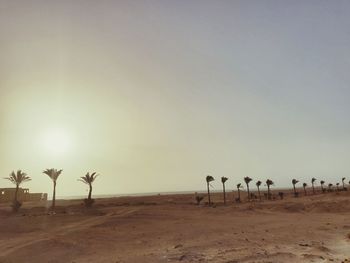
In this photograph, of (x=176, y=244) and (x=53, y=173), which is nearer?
(x=176, y=244)

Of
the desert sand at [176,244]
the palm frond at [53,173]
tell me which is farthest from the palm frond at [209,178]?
the desert sand at [176,244]

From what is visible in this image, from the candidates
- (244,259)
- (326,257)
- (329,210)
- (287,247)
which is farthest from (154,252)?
(329,210)

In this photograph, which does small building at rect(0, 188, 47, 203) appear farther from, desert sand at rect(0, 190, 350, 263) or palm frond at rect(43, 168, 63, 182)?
desert sand at rect(0, 190, 350, 263)

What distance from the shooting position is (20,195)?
284 feet

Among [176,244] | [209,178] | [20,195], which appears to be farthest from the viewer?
[20,195]

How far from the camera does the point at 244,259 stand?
14.8 m

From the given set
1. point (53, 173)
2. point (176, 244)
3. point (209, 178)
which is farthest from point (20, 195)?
point (176, 244)

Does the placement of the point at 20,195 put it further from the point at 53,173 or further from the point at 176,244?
the point at 176,244

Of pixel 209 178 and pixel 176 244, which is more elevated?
pixel 209 178

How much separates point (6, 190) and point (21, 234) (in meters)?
58.6

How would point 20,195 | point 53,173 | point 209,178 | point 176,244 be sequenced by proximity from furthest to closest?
point 20,195, point 209,178, point 53,173, point 176,244

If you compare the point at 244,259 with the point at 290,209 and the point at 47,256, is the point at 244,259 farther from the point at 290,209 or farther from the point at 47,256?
the point at 290,209

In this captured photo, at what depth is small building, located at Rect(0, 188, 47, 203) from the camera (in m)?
80.3

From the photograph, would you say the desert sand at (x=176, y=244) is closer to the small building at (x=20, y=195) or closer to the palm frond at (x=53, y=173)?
the palm frond at (x=53, y=173)
